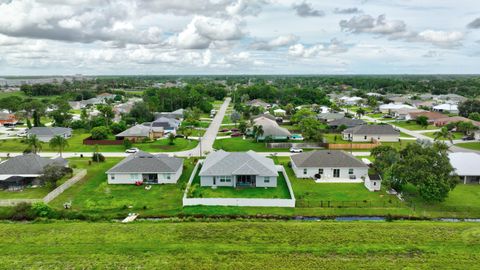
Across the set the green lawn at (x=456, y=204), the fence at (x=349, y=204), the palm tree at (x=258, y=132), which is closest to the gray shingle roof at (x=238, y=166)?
the fence at (x=349, y=204)

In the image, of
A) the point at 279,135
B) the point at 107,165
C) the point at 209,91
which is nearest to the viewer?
the point at 107,165

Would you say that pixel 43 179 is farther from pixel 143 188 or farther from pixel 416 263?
pixel 416 263

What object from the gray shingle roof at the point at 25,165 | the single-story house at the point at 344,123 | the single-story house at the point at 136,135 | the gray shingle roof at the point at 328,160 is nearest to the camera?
the gray shingle roof at the point at 25,165

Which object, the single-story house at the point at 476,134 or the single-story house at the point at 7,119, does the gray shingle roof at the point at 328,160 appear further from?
the single-story house at the point at 7,119

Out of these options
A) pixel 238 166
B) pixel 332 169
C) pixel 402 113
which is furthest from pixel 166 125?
pixel 402 113

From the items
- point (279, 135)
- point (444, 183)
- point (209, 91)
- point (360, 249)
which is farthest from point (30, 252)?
point (209, 91)
